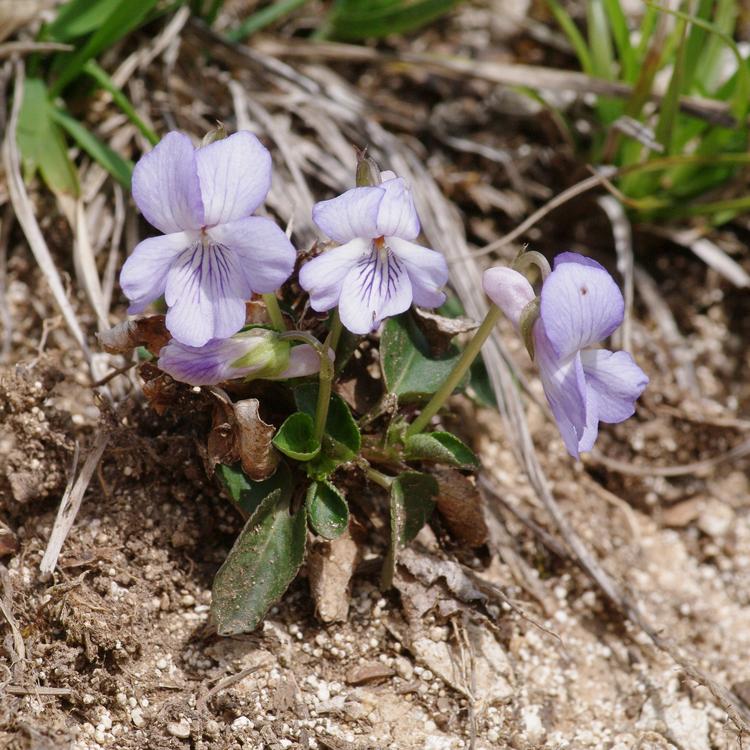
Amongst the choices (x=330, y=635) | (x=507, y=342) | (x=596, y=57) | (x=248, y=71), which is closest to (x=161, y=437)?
(x=330, y=635)

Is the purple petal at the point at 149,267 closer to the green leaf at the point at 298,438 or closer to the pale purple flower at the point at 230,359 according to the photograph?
the pale purple flower at the point at 230,359

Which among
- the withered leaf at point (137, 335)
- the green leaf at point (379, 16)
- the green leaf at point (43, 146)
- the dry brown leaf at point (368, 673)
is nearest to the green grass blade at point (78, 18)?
the green leaf at point (43, 146)

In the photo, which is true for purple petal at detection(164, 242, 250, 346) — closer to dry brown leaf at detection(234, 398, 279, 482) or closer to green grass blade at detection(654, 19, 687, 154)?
dry brown leaf at detection(234, 398, 279, 482)

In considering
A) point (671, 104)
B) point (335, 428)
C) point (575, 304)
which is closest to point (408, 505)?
point (335, 428)

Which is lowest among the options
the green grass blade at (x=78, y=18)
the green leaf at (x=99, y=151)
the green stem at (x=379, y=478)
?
the green stem at (x=379, y=478)

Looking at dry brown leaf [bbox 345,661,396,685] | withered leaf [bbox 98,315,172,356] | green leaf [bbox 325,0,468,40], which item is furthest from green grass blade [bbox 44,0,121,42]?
dry brown leaf [bbox 345,661,396,685]

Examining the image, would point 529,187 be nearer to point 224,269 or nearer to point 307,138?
point 307,138
